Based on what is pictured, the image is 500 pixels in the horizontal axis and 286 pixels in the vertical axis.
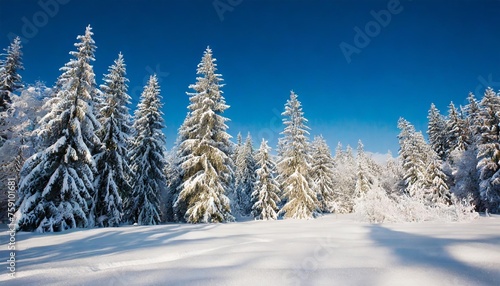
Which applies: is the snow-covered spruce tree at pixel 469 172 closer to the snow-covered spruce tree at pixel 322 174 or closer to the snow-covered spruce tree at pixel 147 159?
the snow-covered spruce tree at pixel 322 174

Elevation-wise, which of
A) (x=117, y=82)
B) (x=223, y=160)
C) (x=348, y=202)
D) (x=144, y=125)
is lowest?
(x=348, y=202)

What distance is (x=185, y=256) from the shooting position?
4145 mm

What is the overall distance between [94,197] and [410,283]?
64.5 ft

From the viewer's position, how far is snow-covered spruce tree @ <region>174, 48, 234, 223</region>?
57.6 ft

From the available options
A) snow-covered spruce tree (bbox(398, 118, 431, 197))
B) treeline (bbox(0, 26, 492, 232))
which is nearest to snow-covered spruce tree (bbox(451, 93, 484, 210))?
treeline (bbox(0, 26, 492, 232))

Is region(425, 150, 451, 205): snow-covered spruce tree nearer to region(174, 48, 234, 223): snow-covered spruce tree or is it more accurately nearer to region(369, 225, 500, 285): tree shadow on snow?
region(174, 48, 234, 223): snow-covered spruce tree

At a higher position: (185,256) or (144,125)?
(144,125)

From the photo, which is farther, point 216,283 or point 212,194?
point 212,194

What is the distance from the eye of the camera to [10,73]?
1942cm

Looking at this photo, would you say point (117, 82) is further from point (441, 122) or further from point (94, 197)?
point (441, 122)

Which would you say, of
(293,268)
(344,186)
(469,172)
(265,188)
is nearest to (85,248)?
(293,268)

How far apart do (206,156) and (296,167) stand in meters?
10.4

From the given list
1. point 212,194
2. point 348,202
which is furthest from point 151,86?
point 348,202

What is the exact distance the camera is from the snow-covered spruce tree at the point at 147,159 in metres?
21.3
